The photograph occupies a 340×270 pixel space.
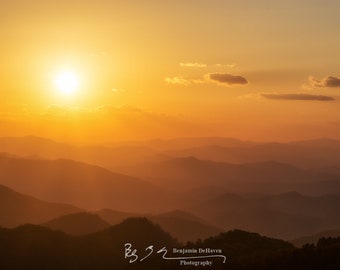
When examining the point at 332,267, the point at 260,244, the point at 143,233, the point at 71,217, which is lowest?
the point at 332,267

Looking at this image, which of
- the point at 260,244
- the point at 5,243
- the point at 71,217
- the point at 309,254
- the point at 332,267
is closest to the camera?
the point at 332,267

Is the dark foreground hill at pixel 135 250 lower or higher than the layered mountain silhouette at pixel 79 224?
lower

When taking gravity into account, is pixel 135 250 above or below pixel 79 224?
below

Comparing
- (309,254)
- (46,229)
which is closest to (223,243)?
(309,254)

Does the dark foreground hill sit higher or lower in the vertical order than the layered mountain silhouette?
lower

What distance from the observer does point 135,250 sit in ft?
284

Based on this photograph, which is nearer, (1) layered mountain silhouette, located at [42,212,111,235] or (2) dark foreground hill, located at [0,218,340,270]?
(2) dark foreground hill, located at [0,218,340,270]

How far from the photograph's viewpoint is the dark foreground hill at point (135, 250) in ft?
181

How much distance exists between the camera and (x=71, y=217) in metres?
199

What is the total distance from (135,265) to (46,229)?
50723mm

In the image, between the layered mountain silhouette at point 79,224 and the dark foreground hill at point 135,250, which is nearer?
the dark foreground hill at point 135,250

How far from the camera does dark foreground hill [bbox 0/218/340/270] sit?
181 feet

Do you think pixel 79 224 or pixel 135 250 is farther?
pixel 79 224

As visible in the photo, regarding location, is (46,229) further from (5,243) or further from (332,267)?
(332,267)
